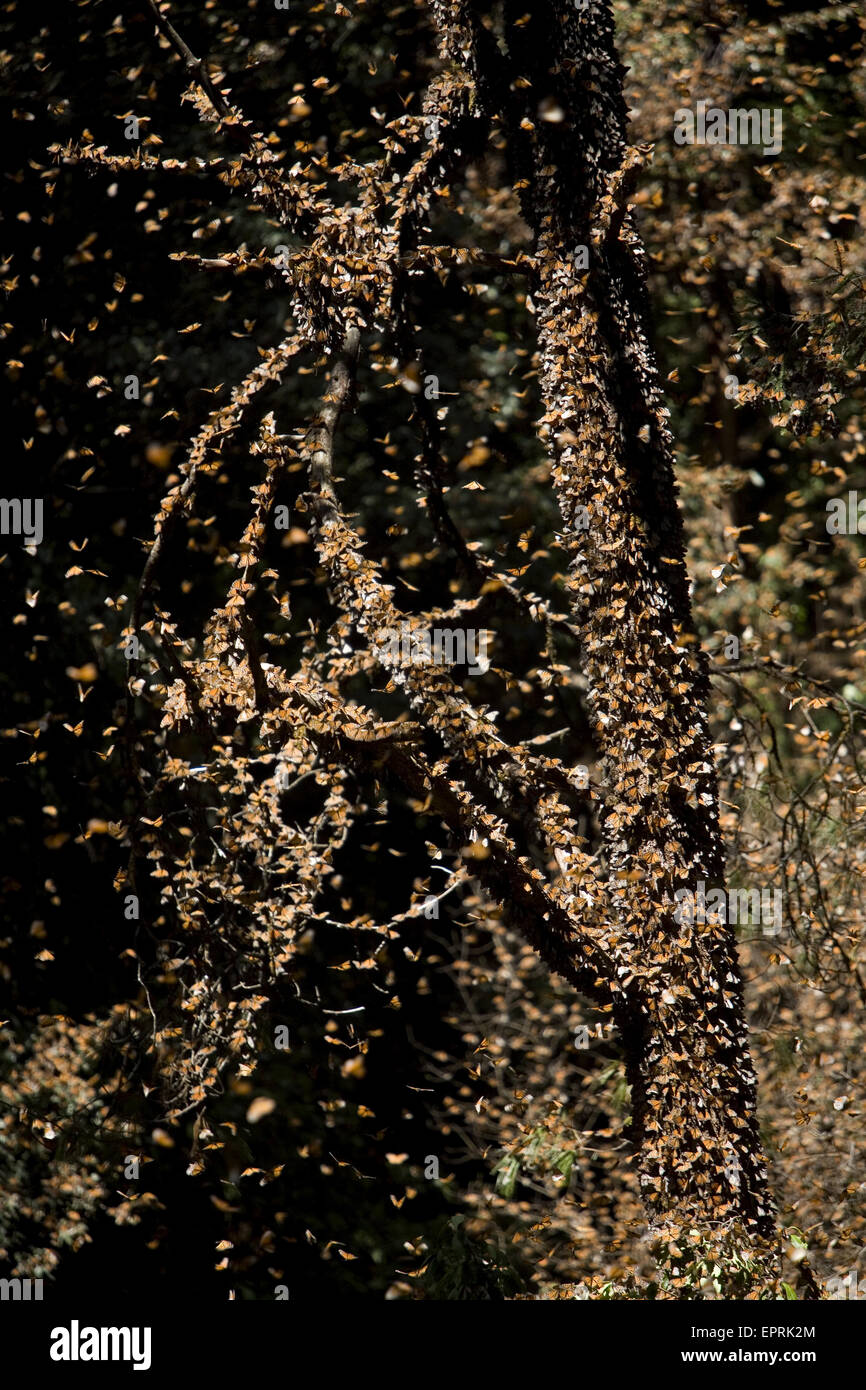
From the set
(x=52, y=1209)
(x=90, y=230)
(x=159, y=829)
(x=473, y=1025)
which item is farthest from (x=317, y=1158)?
(x=90, y=230)

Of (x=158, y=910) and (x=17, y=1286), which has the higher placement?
(x=158, y=910)

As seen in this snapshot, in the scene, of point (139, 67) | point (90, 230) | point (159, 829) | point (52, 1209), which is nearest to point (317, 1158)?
point (52, 1209)

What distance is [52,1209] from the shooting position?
4.96m

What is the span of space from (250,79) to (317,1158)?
6.36 meters

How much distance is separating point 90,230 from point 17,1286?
18.2ft

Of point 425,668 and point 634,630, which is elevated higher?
point 634,630

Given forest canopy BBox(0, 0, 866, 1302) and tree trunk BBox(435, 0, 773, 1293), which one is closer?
tree trunk BBox(435, 0, 773, 1293)

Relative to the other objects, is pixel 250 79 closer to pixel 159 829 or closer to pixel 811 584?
pixel 159 829

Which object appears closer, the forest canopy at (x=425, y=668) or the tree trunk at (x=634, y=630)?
the tree trunk at (x=634, y=630)

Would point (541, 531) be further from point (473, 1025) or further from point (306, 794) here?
point (473, 1025)
